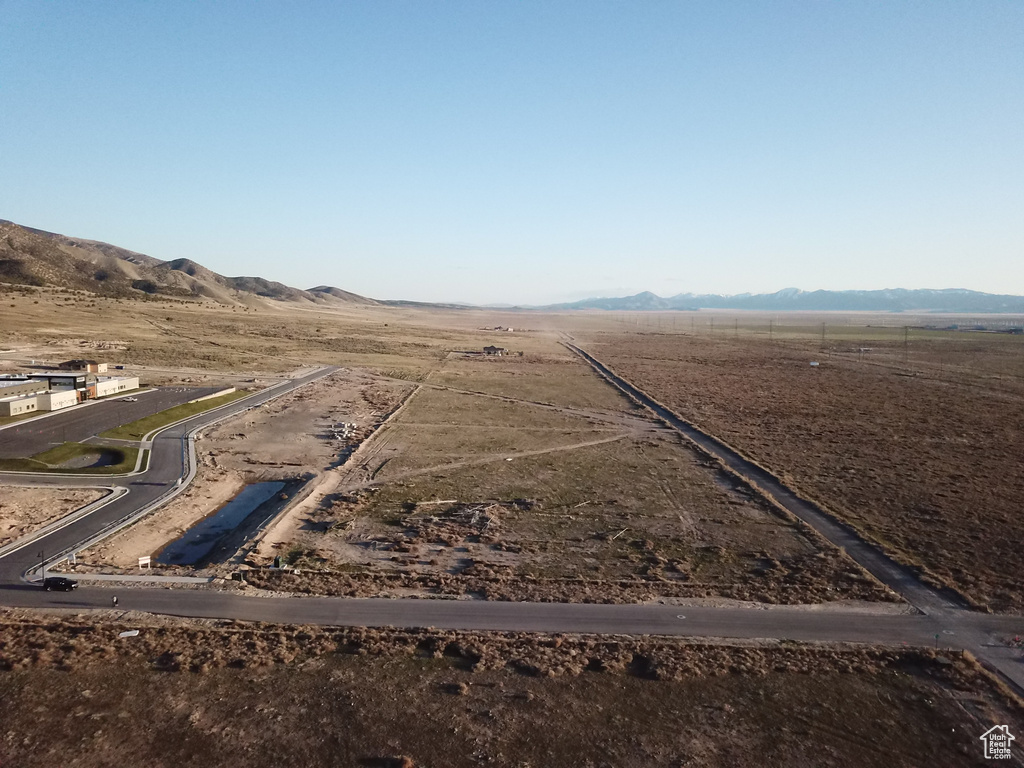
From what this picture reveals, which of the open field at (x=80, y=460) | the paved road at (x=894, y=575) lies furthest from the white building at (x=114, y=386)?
the paved road at (x=894, y=575)

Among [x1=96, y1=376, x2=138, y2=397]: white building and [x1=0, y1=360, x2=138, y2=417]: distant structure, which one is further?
[x1=96, y1=376, x2=138, y2=397]: white building

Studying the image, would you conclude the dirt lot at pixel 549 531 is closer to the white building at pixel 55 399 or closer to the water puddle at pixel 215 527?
the water puddle at pixel 215 527

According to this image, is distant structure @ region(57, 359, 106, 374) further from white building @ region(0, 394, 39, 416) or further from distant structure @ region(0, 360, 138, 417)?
white building @ region(0, 394, 39, 416)

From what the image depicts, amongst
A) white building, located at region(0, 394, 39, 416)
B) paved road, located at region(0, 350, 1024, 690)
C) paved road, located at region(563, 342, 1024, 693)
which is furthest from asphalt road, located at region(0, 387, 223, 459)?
paved road, located at region(563, 342, 1024, 693)

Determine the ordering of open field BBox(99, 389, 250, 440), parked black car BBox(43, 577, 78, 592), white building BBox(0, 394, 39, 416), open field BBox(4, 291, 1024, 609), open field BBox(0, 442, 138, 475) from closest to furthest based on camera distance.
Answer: parked black car BBox(43, 577, 78, 592)
open field BBox(4, 291, 1024, 609)
open field BBox(0, 442, 138, 475)
open field BBox(99, 389, 250, 440)
white building BBox(0, 394, 39, 416)

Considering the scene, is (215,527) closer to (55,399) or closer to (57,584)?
(57,584)

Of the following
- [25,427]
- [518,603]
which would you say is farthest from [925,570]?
[25,427]
